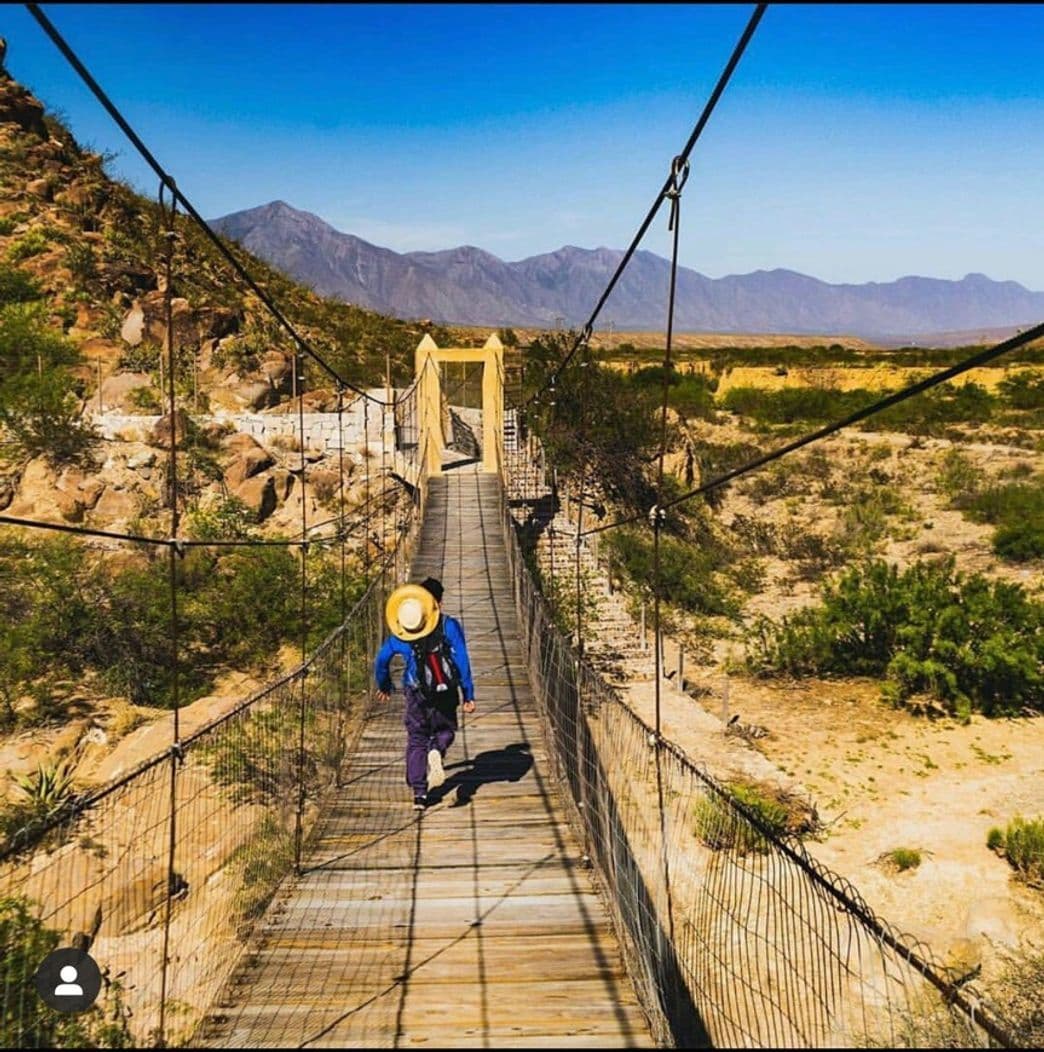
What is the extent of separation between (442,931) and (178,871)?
9.99ft

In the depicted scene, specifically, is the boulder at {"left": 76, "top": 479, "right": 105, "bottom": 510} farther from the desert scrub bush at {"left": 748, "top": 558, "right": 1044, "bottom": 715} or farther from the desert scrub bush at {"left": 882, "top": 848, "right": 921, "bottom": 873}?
the desert scrub bush at {"left": 882, "top": 848, "right": 921, "bottom": 873}

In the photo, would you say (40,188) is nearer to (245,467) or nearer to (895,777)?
(245,467)

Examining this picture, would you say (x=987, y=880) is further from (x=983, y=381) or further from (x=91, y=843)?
(x=983, y=381)

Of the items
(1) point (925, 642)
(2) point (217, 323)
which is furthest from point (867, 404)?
(1) point (925, 642)

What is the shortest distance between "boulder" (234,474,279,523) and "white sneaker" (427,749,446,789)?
8.14 m

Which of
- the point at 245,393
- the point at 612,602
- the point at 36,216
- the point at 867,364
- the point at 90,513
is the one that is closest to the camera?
the point at 612,602

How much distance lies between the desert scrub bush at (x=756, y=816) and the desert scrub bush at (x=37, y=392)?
374 inches

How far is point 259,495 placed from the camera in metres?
11.5

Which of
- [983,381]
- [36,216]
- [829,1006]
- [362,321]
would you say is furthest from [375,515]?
[983,381]

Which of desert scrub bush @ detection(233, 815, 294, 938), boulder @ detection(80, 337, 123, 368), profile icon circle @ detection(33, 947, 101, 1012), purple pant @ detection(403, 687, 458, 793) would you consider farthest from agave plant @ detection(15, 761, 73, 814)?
boulder @ detection(80, 337, 123, 368)

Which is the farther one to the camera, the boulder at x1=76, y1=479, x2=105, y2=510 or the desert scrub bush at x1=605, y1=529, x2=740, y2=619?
the desert scrub bush at x1=605, y1=529, x2=740, y2=619

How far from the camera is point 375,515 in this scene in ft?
37.8

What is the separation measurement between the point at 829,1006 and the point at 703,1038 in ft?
4.65

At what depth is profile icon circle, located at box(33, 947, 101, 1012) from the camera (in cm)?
361
